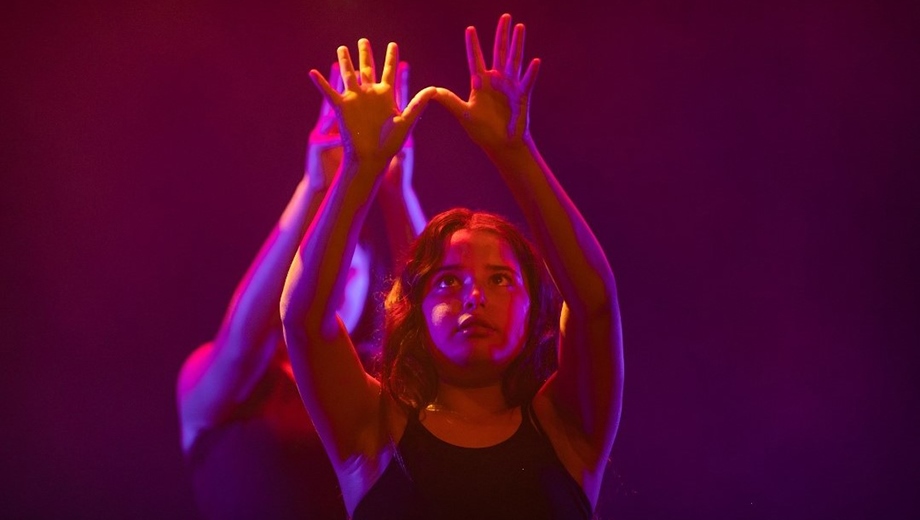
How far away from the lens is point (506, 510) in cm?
118

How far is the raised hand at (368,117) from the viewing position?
1159 mm

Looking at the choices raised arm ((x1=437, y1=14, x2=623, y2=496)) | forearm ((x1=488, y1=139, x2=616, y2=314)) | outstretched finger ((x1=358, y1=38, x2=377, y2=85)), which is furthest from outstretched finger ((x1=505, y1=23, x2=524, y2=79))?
outstretched finger ((x1=358, y1=38, x2=377, y2=85))

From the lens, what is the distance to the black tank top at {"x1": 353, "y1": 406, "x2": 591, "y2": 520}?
1.17 m

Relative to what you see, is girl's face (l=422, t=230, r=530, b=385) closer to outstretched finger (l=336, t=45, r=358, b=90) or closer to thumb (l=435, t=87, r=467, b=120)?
thumb (l=435, t=87, r=467, b=120)

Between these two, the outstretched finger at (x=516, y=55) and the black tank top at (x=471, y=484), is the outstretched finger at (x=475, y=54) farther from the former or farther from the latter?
the black tank top at (x=471, y=484)

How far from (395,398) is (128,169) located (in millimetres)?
980

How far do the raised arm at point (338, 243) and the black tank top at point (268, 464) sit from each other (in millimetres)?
434

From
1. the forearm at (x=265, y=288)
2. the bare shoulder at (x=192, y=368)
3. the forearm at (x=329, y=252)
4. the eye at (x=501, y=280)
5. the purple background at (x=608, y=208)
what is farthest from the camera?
the purple background at (x=608, y=208)

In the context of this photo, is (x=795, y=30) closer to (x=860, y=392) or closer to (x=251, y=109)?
(x=860, y=392)

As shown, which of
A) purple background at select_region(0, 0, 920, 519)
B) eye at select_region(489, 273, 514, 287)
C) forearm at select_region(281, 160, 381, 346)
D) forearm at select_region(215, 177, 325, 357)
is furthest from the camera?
purple background at select_region(0, 0, 920, 519)

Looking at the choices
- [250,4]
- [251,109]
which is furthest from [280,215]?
[250,4]

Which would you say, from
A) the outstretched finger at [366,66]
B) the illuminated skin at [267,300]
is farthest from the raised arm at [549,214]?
the illuminated skin at [267,300]

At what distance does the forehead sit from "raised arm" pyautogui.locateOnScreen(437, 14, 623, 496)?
92 millimetres

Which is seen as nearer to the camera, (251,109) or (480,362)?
(480,362)
